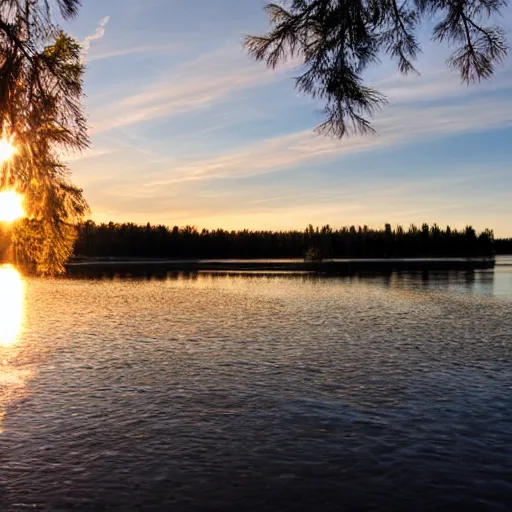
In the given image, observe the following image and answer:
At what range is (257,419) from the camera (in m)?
13.4

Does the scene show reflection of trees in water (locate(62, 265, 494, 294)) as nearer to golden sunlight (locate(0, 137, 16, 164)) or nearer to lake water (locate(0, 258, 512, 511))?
lake water (locate(0, 258, 512, 511))

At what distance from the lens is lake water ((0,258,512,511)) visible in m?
9.29

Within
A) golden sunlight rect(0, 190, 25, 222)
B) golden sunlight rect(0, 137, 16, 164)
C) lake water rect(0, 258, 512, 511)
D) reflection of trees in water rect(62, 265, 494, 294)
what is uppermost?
golden sunlight rect(0, 137, 16, 164)

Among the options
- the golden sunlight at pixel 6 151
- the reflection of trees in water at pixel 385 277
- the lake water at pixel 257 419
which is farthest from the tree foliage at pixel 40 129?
the reflection of trees in water at pixel 385 277

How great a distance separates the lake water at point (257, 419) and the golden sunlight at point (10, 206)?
4530mm

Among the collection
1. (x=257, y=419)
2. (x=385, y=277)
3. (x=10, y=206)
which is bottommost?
(x=257, y=419)

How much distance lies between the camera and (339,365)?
20.0 metres

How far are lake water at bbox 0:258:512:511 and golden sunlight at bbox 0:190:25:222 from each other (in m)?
4.53

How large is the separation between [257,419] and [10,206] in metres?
7.46

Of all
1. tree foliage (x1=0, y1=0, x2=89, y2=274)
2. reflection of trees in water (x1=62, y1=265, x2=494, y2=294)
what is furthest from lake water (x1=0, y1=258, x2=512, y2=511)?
reflection of trees in water (x1=62, y1=265, x2=494, y2=294)

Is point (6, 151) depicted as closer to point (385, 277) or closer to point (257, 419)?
point (257, 419)

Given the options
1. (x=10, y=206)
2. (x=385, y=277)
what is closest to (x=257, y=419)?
(x=10, y=206)

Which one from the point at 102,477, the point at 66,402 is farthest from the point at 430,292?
the point at 102,477

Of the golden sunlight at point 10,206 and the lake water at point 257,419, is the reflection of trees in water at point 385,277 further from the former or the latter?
the golden sunlight at point 10,206
